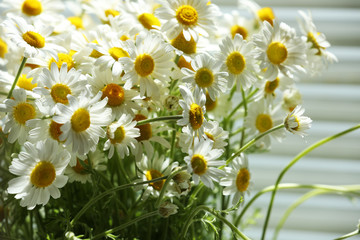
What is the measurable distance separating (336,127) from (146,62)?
0.78m

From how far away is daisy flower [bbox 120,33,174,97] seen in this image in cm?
53

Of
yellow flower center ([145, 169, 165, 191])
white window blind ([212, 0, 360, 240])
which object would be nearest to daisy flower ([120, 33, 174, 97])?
yellow flower center ([145, 169, 165, 191])

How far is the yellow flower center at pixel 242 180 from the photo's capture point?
0.59 m

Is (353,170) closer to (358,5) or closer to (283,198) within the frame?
(283,198)

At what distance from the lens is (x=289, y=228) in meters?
1.18

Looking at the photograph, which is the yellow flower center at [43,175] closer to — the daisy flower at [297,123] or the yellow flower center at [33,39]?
the yellow flower center at [33,39]

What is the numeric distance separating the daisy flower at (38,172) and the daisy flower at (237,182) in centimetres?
20

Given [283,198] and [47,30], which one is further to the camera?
[283,198]

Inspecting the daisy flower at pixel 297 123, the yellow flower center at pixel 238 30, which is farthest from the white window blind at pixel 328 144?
the daisy flower at pixel 297 123

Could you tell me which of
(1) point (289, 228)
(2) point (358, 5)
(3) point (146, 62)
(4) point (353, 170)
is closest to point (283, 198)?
(1) point (289, 228)

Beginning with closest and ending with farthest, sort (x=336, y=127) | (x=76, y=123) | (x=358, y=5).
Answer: (x=76, y=123), (x=358, y=5), (x=336, y=127)

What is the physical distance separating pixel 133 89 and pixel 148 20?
0.12 meters

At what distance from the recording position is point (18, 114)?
Answer: 523 millimetres

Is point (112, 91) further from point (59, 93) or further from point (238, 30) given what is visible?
point (238, 30)
